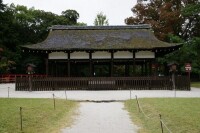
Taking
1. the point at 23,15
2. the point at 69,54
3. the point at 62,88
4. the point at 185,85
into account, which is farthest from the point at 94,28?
the point at 23,15

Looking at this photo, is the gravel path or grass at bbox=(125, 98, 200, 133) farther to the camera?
the gravel path

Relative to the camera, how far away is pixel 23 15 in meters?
62.2

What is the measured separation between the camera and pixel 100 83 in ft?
103

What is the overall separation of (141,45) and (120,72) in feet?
90.6

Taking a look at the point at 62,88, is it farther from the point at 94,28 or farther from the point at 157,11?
the point at 157,11

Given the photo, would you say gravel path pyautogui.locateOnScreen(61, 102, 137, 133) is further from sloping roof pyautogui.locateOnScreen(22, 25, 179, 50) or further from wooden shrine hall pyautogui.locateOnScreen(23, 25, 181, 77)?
sloping roof pyautogui.locateOnScreen(22, 25, 179, 50)

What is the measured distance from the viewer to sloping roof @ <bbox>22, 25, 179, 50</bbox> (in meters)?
32.3

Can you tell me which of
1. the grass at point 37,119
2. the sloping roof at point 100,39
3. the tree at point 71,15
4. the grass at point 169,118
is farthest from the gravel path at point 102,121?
the tree at point 71,15

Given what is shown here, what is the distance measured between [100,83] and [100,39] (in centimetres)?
535

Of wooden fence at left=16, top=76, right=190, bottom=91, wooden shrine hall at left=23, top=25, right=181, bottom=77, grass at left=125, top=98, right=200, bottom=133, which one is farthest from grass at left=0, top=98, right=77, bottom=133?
wooden shrine hall at left=23, top=25, right=181, bottom=77

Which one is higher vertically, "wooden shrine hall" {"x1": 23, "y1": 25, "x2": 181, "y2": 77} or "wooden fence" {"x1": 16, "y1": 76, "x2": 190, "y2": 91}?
"wooden shrine hall" {"x1": 23, "y1": 25, "x2": 181, "y2": 77}

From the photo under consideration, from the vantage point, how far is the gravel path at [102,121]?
11.7 meters

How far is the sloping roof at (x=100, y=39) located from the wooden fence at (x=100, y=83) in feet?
9.88

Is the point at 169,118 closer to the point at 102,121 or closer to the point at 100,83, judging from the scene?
the point at 102,121
